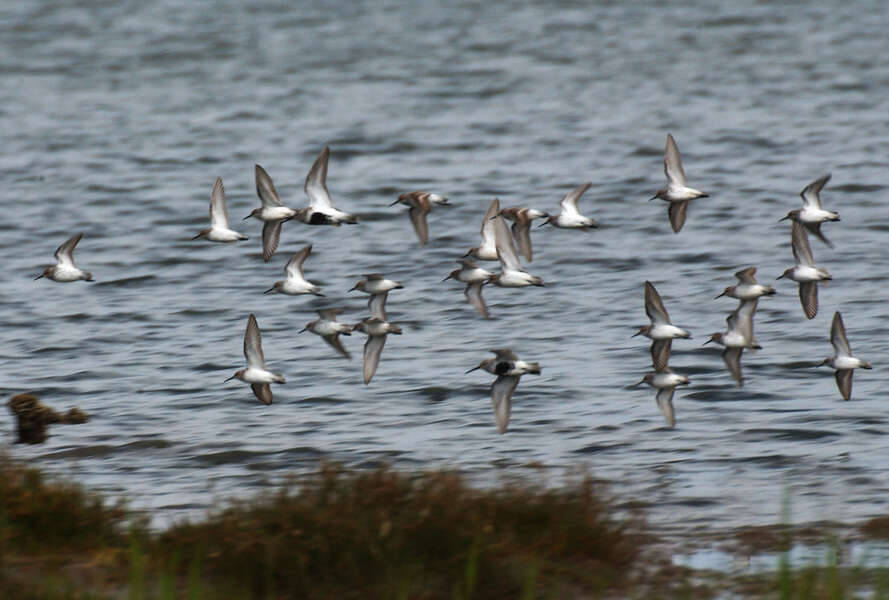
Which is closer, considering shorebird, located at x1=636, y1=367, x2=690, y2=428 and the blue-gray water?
shorebird, located at x1=636, y1=367, x2=690, y2=428

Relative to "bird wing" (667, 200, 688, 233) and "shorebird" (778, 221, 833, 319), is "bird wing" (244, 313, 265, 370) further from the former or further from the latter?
"shorebird" (778, 221, 833, 319)

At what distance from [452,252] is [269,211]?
34.9ft

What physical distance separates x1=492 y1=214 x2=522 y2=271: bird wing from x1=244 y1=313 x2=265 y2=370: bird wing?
8.01 ft

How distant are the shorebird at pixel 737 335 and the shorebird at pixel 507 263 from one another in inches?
76.2

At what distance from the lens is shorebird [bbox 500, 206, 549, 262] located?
15727mm

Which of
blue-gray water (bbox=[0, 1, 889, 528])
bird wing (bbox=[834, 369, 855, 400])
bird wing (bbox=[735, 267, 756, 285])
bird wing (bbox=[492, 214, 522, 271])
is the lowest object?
blue-gray water (bbox=[0, 1, 889, 528])

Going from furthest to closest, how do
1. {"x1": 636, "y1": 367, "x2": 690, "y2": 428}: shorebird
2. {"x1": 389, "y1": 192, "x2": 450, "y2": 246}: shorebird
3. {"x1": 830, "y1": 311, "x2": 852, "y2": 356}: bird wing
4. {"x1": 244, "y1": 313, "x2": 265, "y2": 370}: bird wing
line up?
{"x1": 389, "y1": 192, "x2": 450, "y2": 246}: shorebird < {"x1": 636, "y1": 367, "x2": 690, "y2": 428}: shorebird < {"x1": 244, "y1": 313, "x2": 265, "y2": 370}: bird wing < {"x1": 830, "y1": 311, "x2": 852, "y2": 356}: bird wing

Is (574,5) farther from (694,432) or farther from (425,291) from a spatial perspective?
(694,432)

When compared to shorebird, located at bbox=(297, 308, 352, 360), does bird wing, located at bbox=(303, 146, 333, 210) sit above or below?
above

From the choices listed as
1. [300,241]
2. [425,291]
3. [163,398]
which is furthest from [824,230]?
[163,398]

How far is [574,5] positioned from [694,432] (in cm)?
5117

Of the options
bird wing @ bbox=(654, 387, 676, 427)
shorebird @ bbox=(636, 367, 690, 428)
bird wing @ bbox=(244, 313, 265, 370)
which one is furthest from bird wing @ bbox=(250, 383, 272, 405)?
bird wing @ bbox=(654, 387, 676, 427)

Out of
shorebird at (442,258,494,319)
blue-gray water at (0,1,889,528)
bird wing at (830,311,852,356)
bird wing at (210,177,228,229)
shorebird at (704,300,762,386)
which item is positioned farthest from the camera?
bird wing at (210,177,228,229)

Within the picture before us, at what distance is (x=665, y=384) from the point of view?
15.5 m
